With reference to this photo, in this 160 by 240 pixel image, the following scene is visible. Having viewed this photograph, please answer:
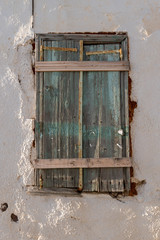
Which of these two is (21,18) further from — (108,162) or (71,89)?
(108,162)

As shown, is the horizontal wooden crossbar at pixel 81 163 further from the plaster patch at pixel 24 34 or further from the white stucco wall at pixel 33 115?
the plaster patch at pixel 24 34

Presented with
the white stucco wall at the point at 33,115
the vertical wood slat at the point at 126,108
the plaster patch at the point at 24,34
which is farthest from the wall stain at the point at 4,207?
the plaster patch at the point at 24,34

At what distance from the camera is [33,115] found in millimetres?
2949

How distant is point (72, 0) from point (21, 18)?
640 millimetres

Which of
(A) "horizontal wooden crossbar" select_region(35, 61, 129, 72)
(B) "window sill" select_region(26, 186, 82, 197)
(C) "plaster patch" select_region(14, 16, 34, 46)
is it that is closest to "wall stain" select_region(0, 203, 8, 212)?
(B) "window sill" select_region(26, 186, 82, 197)

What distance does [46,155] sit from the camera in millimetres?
2855

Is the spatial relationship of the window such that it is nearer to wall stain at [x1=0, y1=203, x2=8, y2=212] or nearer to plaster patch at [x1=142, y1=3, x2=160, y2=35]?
plaster patch at [x1=142, y1=3, x2=160, y2=35]

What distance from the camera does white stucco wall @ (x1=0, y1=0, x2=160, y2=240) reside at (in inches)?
112

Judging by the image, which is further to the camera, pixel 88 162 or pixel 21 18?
pixel 21 18

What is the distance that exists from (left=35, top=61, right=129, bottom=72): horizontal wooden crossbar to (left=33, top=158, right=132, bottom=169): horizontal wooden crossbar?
1007 mm

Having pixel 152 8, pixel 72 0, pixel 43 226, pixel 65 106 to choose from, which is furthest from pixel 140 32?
pixel 43 226

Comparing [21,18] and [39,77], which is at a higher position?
[21,18]

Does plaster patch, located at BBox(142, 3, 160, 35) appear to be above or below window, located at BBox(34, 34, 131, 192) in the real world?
above

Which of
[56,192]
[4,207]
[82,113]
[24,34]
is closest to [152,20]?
[82,113]
